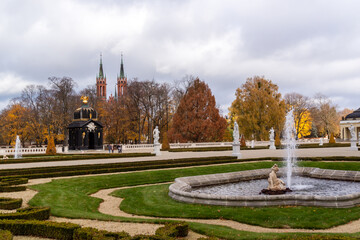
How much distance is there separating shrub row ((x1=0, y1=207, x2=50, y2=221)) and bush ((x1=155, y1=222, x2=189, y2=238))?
13.2ft

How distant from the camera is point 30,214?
9.09 metres

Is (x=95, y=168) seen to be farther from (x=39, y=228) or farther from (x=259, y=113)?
(x=259, y=113)

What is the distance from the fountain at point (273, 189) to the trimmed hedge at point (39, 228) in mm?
5655

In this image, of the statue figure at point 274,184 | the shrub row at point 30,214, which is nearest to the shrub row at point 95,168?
the shrub row at point 30,214

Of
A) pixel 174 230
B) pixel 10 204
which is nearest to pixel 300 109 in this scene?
pixel 10 204

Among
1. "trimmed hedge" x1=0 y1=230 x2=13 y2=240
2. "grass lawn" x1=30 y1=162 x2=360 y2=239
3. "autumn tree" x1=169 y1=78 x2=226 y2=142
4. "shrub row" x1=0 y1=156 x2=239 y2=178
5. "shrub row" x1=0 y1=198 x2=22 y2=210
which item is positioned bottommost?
"grass lawn" x1=30 y1=162 x2=360 y2=239

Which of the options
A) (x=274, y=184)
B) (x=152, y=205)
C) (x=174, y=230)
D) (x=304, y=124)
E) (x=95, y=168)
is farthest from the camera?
(x=304, y=124)

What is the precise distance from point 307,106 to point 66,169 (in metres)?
69.9

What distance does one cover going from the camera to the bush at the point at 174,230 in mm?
7184

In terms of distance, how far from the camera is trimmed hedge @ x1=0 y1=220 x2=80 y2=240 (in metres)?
7.61

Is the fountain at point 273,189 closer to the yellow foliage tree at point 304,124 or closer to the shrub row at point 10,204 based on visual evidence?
the shrub row at point 10,204

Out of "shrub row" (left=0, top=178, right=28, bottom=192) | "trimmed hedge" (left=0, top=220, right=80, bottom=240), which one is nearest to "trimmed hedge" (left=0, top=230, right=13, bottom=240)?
"trimmed hedge" (left=0, top=220, right=80, bottom=240)

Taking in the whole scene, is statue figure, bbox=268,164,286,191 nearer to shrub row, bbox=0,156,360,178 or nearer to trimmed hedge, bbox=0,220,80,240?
trimmed hedge, bbox=0,220,80,240

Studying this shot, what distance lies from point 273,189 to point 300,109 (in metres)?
68.0
